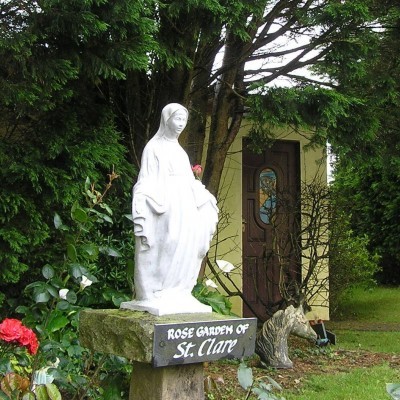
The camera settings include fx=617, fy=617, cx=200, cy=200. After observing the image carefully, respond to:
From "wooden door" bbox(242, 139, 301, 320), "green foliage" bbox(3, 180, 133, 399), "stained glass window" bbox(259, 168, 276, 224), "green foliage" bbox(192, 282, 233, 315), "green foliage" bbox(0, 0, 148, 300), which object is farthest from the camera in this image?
"stained glass window" bbox(259, 168, 276, 224)

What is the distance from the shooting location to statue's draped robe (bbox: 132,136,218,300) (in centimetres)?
371

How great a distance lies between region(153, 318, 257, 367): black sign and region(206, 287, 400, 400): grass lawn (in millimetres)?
1093

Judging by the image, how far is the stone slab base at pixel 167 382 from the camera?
11.7 ft

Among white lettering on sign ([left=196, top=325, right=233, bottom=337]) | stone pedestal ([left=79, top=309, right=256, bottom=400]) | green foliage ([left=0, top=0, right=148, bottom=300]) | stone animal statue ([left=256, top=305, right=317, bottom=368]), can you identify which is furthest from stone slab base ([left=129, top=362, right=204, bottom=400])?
stone animal statue ([left=256, top=305, right=317, bottom=368])

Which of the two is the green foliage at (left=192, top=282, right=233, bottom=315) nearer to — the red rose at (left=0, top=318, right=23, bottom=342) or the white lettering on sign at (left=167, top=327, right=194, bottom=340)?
the white lettering on sign at (left=167, top=327, right=194, bottom=340)

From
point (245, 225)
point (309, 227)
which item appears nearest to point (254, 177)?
point (245, 225)

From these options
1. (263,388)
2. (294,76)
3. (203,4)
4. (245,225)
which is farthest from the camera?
(245,225)

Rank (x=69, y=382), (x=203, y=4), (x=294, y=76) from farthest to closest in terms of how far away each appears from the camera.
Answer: (x=294, y=76)
(x=203, y=4)
(x=69, y=382)

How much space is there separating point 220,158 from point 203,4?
7.81 feet

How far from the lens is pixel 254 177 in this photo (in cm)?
946

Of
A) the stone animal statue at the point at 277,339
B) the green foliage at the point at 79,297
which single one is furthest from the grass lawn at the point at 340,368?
the green foliage at the point at 79,297

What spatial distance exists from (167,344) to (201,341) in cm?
21

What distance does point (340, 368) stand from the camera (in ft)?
21.2

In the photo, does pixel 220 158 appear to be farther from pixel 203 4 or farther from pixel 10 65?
pixel 10 65
